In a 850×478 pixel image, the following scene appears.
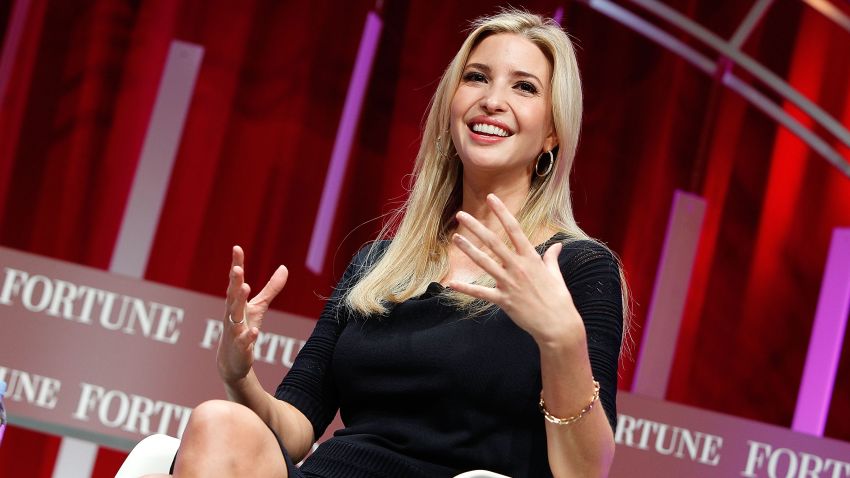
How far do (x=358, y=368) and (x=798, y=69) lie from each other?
2610 mm

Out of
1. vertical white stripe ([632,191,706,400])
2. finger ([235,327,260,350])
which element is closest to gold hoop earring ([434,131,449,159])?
finger ([235,327,260,350])

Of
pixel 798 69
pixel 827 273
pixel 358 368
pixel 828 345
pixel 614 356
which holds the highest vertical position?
pixel 798 69

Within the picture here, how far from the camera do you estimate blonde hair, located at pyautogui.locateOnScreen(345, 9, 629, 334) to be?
72.5 inches

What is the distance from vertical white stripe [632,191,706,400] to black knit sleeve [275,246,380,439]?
188 cm

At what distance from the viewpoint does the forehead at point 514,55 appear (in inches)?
73.5

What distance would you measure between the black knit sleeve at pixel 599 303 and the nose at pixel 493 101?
10.9 inches

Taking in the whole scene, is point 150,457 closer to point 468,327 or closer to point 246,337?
point 246,337

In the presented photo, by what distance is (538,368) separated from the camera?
5.33 feet

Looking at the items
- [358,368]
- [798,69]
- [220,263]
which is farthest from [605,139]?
[358,368]

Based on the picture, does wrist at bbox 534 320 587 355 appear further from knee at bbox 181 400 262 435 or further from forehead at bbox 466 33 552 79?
forehead at bbox 466 33 552 79

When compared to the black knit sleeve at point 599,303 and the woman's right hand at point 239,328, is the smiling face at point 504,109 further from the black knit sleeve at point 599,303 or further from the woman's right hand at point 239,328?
the woman's right hand at point 239,328

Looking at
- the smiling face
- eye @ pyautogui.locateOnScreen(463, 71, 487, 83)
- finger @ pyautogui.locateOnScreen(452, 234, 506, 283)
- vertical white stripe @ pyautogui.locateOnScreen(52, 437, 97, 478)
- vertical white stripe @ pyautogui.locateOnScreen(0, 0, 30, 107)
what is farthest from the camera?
vertical white stripe @ pyautogui.locateOnScreen(0, 0, 30, 107)

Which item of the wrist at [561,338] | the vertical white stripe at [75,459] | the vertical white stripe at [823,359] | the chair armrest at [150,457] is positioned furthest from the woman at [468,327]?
the vertical white stripe at [823,359]

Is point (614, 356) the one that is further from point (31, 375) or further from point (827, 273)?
point (827, 273)
